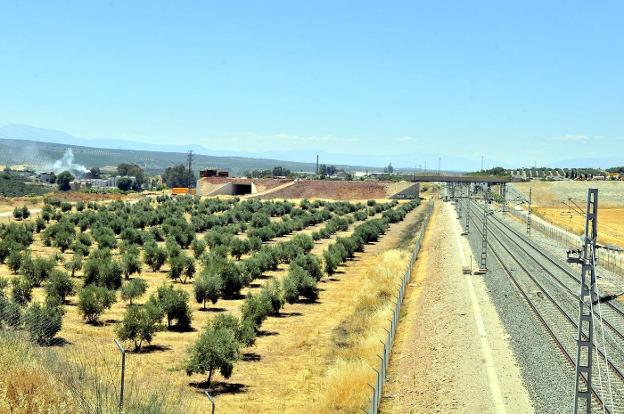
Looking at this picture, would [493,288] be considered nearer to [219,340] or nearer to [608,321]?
[608,321]

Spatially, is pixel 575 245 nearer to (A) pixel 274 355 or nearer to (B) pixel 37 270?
(A) pixel 274 355

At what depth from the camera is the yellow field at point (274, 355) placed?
2234cm

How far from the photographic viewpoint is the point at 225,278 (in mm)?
42125

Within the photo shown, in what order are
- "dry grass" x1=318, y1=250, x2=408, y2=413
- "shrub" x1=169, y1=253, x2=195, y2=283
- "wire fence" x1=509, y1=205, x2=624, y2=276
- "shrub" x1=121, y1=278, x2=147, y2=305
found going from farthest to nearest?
"shrub" x1=169, y1=253, x2=195, y2=283
"wire fence" x1=509, y1=205, x2=624, y2=276
"shrub" x1=121, y1=278, x2=147, y2=305
"dry grass" x1=318, y1=250, x2=408, y2=413

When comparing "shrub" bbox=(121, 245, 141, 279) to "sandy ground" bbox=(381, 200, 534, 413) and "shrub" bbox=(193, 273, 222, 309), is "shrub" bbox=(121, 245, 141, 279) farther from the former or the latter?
"sandy ground" bbox=(381, 200, 534, 413)

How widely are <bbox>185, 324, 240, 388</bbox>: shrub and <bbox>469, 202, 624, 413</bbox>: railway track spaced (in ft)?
36.0

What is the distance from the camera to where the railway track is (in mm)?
20648

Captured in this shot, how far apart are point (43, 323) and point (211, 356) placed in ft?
21.5

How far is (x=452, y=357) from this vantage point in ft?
77.8

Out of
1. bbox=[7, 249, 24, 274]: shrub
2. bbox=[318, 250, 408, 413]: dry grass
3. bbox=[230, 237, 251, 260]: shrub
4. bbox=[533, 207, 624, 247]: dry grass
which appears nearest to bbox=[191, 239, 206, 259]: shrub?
bbox=[230, 237, 251, 260]: shrub

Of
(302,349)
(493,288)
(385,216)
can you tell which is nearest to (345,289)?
(493,288)

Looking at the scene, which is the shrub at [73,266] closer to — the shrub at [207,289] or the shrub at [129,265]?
the shrub at [129,265]

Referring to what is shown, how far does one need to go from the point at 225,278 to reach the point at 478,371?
22.7 meters

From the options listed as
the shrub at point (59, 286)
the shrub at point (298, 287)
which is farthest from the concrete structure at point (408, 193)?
Answer: the shrub at point (59, 286)
